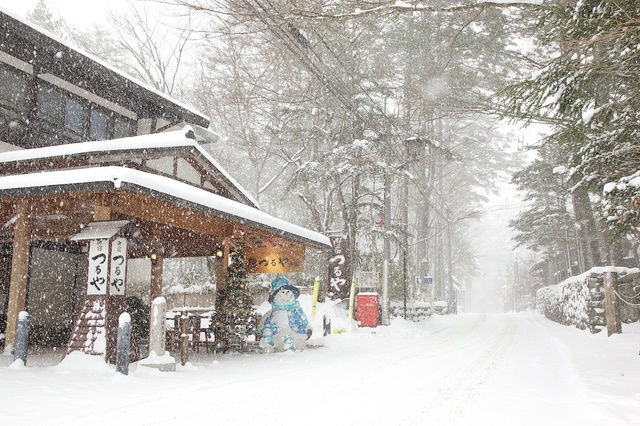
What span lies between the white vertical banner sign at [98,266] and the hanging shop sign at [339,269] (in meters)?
10.4

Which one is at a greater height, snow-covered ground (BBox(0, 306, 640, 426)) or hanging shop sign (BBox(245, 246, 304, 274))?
hanging shop sign (BBox(245, 246, 304, 274))

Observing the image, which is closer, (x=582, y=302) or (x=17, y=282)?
(x=17, y=282)

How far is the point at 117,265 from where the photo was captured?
8406 millimetres

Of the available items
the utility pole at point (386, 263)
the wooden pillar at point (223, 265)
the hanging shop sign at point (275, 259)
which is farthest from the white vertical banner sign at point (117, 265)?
the utility pole at point (386, 263)

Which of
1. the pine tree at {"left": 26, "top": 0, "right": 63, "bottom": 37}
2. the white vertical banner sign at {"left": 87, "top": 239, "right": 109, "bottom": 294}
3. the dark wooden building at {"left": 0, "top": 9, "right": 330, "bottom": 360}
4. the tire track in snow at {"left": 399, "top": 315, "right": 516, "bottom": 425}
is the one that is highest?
the pine tree at {"left": 26, "top": 0, "right": 63, "bottom": 37}

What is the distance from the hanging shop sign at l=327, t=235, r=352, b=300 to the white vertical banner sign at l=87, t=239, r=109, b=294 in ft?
34.2

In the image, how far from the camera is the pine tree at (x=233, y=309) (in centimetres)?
1130

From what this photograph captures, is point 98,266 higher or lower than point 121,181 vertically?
lower

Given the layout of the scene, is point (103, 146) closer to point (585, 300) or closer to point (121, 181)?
point (121, 181)

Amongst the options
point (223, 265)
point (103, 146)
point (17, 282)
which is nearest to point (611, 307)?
point (223, 265)

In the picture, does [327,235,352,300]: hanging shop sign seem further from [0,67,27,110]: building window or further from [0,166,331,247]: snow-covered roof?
[0,67,27,110]: building window

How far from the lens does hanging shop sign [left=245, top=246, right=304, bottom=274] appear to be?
1351 cm

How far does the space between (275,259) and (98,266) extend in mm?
5773

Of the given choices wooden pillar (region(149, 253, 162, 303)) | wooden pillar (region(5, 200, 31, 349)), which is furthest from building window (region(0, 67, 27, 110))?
wooden pillar (region(149, 253, 162, 303))
